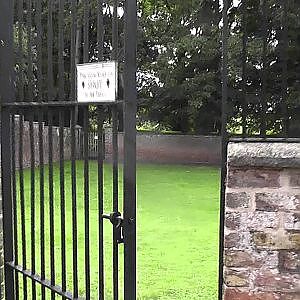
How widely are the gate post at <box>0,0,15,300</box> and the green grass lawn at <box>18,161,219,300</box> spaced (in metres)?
0.36

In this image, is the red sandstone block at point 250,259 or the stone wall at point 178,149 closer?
the red sandstone block at point 250,259

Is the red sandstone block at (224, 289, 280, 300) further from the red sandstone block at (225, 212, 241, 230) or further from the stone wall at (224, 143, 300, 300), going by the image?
the red sandstone block at (225, 212, 241, 230)

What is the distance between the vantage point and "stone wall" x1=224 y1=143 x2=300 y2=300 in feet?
6.88

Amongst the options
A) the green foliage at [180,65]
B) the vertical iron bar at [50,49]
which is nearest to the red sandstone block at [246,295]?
the vertical iron bar at [50,49]

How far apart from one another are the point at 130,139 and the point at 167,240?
4.00 metres

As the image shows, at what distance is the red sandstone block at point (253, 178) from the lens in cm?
211

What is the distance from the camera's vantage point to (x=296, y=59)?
7.36ft

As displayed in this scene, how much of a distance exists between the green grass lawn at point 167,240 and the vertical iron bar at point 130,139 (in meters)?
0.86

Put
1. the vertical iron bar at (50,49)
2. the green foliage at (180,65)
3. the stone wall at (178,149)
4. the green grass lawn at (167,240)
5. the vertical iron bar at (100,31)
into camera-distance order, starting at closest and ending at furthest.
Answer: the vertical iron bar at (100,31) < the vertical iron bar at (50,49) < the green grass lawn at (167,240) < the green foliage at (180,65) < the stone wall at (178,149)

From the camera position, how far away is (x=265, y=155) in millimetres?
2090

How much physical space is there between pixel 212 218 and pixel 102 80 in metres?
5.35

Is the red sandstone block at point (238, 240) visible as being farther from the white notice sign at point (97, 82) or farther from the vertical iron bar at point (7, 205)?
the vertical iron bar at point (7, 205)

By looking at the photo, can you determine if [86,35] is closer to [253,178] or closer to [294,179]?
[253,178]

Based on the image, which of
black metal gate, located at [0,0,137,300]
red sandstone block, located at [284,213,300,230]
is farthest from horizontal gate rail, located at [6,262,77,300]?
red sandstone block, located at [284,213,300,230]
